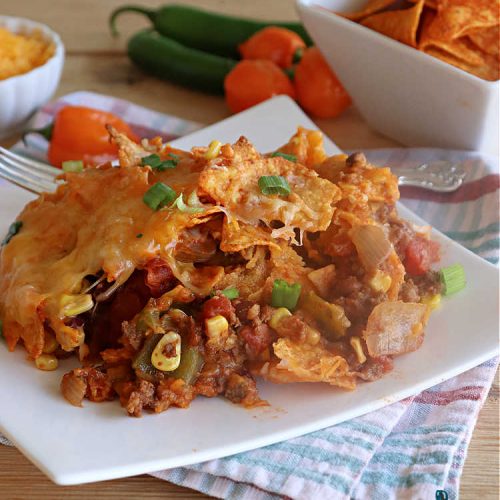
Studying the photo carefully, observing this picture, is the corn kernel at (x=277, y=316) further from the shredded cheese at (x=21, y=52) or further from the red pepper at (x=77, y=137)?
the shredded cheese at (x=21, y=52)

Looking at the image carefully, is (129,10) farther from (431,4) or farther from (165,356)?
(165,356)

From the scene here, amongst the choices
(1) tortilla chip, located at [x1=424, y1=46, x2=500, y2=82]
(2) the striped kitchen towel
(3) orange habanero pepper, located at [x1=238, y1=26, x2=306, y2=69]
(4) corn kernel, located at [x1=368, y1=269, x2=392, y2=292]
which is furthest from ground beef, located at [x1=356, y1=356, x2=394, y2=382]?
(3) orange habanero pepper, located at [x1=238, y1=26, x2=306, y2=69]

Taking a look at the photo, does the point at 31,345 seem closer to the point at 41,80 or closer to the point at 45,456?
the point at 45,456

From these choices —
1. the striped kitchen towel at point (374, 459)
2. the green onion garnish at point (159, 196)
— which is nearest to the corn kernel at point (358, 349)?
the striped kitchen towel at point (374, 459)

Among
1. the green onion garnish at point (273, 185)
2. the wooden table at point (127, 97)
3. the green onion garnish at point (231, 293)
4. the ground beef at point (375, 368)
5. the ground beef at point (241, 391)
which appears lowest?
the wooden table at point (127, 97)

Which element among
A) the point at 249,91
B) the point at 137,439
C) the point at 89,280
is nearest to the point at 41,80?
the point at 249,91

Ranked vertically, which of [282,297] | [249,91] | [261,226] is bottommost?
[249,91]
